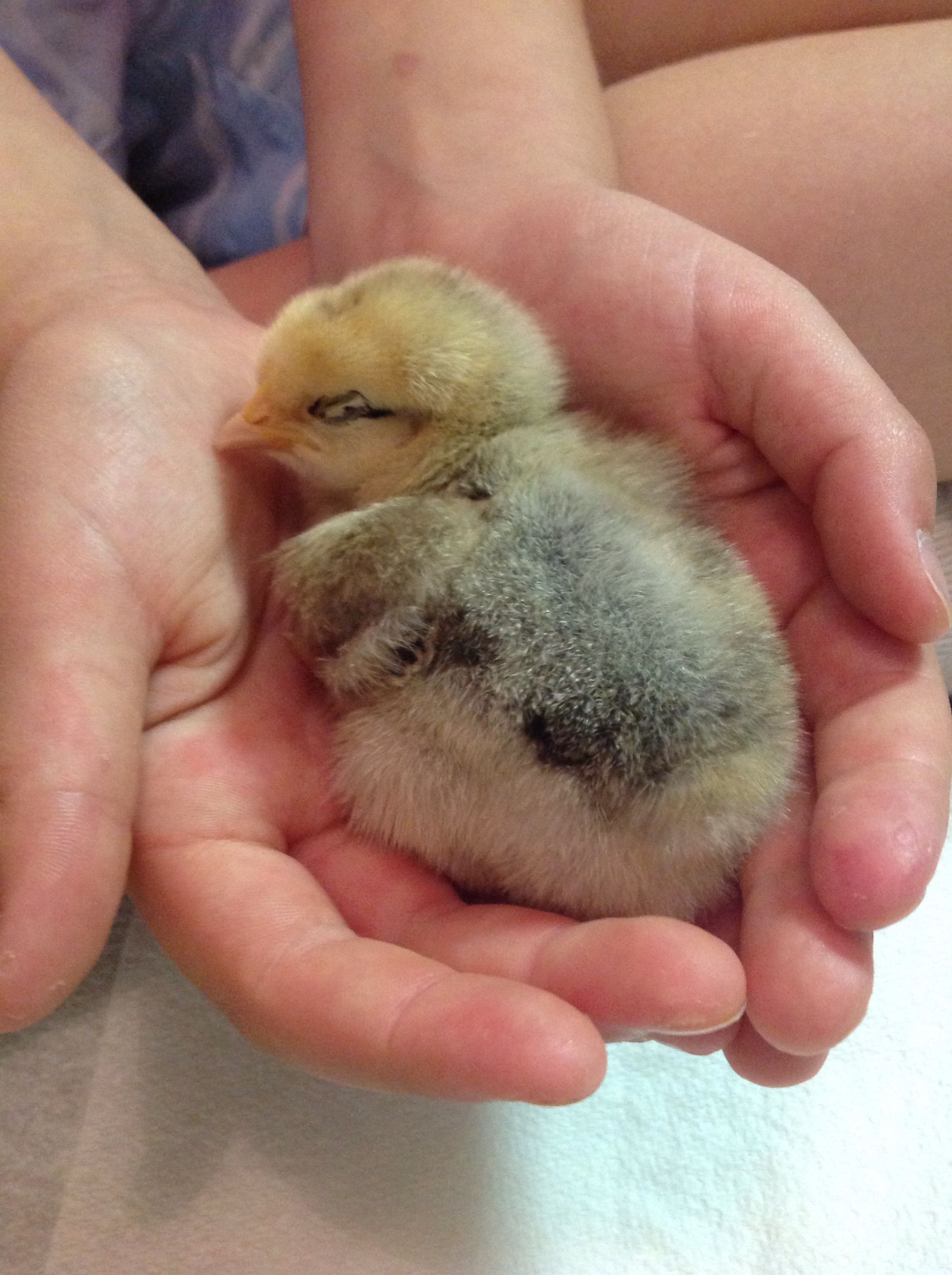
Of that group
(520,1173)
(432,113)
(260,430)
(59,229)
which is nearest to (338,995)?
(520,1173)

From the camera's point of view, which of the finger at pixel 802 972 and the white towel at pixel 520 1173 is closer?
the finger at pixel 802 972

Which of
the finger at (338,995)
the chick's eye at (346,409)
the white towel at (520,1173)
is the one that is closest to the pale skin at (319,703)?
the finger at (338,995)

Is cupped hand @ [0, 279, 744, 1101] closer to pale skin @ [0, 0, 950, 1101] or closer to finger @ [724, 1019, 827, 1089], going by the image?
pale skin @ [0, 0, 950, 1101]

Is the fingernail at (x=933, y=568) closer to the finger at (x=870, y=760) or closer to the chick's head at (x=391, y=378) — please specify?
the finger at (x=870, y=760)

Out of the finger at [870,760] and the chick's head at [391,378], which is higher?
the chick's head at [391,378]

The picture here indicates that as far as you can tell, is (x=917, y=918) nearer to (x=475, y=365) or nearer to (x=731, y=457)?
(x=731, y=457)

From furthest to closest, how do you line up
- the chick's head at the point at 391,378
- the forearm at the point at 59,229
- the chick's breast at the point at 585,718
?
1. the forearm at the point at 59,229
2. the chick's head at the point at 391,378
3. the chick's breast at the point at 585,718

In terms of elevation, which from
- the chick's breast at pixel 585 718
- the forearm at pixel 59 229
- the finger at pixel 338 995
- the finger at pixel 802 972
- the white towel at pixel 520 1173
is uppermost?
the forearm at pixel 59 229

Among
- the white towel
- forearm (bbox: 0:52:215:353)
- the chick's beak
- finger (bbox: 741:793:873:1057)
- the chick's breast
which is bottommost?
the white towel

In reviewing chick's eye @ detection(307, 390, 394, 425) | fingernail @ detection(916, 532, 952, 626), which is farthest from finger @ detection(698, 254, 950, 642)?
chick's eye @ detection(307, 390, 394, 425)
